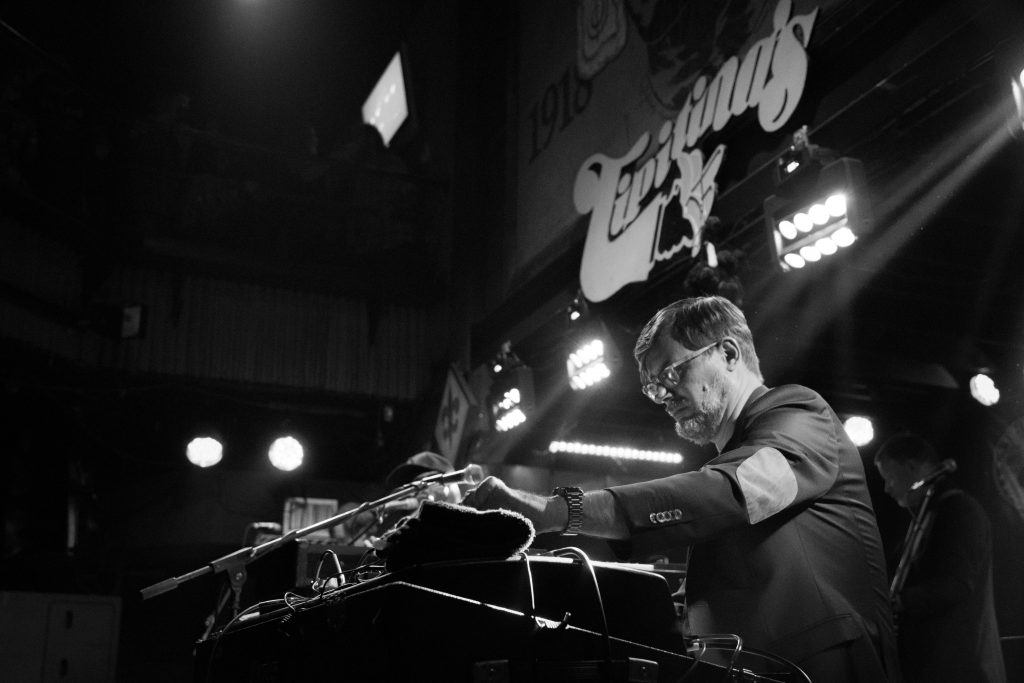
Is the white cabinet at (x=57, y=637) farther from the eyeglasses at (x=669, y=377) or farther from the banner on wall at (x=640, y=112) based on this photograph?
the eyeglasses at (x=669, y=377)

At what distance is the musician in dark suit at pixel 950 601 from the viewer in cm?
428

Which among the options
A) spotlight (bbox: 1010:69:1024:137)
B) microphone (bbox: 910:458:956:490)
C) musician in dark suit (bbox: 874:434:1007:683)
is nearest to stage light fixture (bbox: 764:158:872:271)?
spotlight (bbox: 1010:69:1024:137)

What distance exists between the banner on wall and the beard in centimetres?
304

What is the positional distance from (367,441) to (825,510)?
30.7 feet

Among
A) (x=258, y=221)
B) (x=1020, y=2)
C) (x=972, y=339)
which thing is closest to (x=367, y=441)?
(x=258, y=221)

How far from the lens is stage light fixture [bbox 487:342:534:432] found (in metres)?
7.70

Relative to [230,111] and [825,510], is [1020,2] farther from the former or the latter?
[230,111]

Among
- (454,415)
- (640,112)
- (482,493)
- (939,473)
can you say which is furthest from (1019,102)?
(454,415)

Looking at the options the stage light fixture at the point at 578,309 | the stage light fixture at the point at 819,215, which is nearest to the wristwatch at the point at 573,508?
the stage light fixture at the point at 819,215

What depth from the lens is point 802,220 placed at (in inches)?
177

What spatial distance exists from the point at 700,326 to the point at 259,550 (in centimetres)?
214

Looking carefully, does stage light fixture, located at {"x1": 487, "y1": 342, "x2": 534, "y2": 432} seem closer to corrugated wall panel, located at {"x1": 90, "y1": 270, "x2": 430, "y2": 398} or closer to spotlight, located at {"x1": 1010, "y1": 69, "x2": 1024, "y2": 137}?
corrugated wall panel, located at {"x1": 90, "y1": 270, "x2": 430, "y2": 398}

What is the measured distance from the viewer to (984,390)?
278 inches

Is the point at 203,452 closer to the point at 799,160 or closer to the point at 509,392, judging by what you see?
the point at 509,392
